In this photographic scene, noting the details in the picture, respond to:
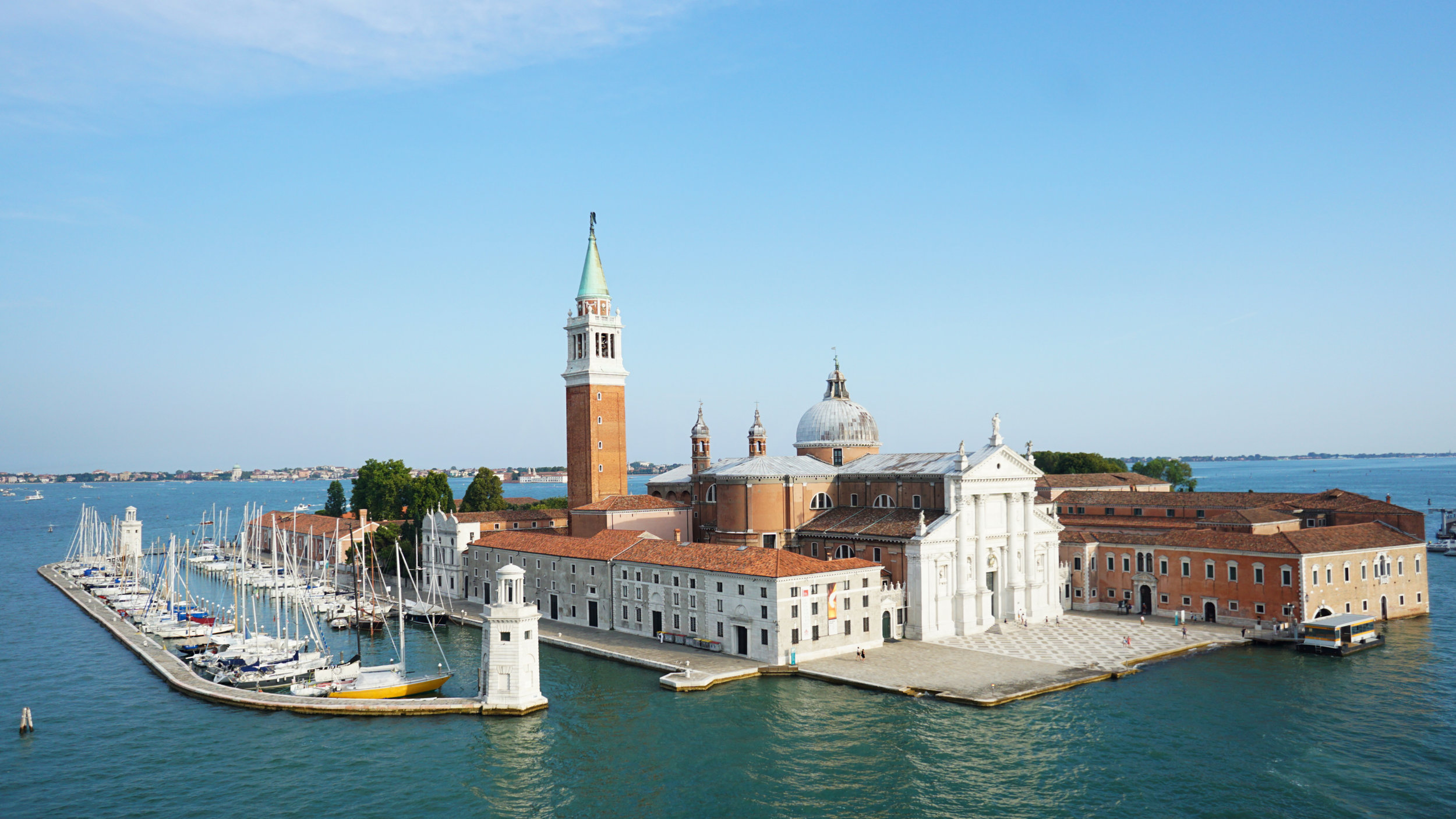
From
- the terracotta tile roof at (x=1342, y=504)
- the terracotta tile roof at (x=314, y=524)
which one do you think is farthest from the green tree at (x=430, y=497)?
the terracotta tile roof at (x=1342, y=504)

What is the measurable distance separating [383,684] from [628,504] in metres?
24.6

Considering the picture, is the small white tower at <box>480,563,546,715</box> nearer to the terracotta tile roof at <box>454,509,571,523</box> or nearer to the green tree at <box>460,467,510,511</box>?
the terracotta tile roof at <box>454,509,571,523</box>

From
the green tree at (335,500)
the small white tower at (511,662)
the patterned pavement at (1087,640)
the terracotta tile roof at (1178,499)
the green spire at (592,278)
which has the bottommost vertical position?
the patterned pavement at (1087,640)

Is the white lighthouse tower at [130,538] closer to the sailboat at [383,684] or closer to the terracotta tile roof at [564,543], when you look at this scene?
the terracotta tile roof at [564,543]

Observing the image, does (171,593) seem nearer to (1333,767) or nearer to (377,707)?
(377,707)

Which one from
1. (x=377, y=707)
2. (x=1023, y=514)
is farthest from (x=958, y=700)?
(x=377, y=707)

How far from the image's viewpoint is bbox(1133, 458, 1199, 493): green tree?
378ft

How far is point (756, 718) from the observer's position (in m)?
36.9

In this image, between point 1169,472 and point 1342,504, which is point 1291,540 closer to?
point 1342,504

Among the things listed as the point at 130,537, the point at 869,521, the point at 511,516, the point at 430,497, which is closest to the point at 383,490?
the point at 430,497

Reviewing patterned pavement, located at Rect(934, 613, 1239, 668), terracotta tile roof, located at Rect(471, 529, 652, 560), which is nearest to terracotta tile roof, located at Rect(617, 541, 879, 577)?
terracotta tile roof, located at Rect(471, 529, 652, 560)

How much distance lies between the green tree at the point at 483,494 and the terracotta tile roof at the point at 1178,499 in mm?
55247

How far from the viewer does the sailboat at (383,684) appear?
40875mm

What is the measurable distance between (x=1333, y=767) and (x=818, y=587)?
842 inches
